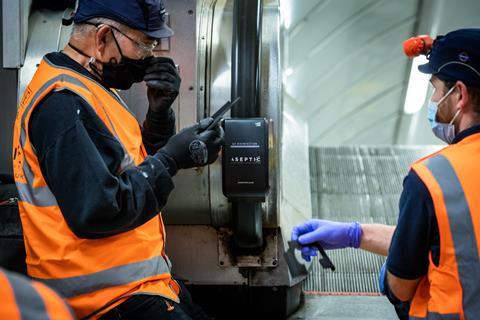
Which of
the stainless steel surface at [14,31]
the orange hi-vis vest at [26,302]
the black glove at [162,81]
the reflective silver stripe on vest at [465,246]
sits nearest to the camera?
the orange hi-vis vest at [26,302]

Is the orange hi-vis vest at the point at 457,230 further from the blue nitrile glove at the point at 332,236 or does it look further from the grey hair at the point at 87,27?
the grey hair at the point at 87,27

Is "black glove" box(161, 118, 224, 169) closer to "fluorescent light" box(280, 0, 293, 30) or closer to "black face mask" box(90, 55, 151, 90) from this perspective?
"black face mask" box(90, 55, 151, 90)

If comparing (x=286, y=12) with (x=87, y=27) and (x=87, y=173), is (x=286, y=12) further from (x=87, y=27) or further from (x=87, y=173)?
(x=87, y=173)

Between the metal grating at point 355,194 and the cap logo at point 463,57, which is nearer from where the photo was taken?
the cap logo at point 463,57

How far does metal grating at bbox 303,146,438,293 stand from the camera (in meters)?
3.59

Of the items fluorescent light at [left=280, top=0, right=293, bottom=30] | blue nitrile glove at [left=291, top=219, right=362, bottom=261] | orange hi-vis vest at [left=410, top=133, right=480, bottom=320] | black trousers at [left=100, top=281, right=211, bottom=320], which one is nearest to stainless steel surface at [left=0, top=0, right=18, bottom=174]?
black trousers at [left=100, top=281, right=211, bottom=320]

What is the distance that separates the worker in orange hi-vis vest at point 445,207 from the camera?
191cm

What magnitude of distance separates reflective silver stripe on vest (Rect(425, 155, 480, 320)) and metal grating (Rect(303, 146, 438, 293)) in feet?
5.17

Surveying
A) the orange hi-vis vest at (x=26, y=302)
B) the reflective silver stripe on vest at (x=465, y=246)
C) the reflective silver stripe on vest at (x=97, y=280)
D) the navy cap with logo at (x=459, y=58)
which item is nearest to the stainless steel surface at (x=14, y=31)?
the reflective silver stripe on vest at (x=97, y=280)

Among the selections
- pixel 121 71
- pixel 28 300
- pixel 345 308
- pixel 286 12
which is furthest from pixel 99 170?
pixel 286 12

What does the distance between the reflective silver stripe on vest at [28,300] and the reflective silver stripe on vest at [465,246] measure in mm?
1322

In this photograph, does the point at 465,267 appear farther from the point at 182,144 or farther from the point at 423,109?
the point at 423,109

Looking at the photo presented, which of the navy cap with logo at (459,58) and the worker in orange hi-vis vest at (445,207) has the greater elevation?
the navy cap with logo at (459,58)

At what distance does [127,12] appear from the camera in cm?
221
